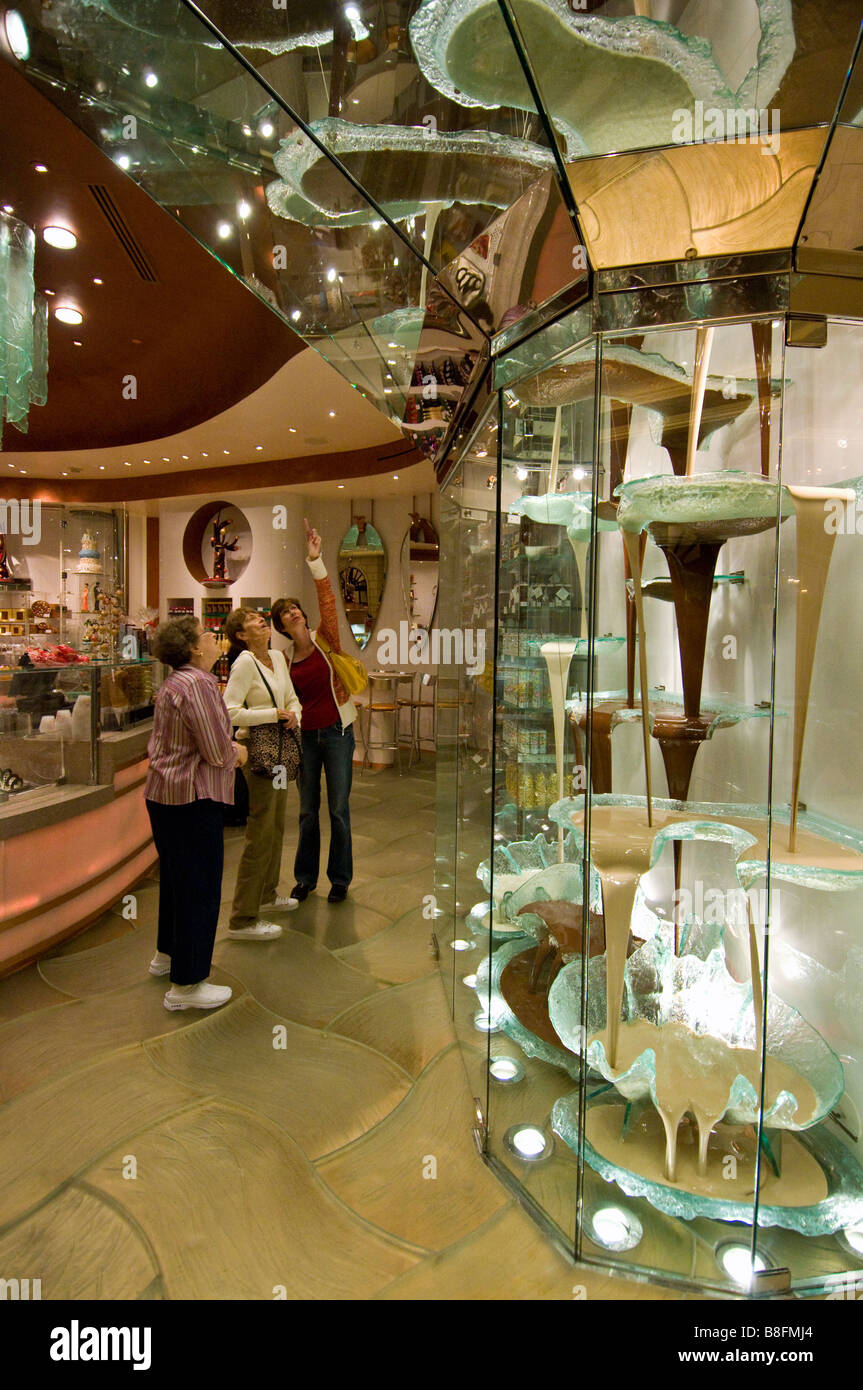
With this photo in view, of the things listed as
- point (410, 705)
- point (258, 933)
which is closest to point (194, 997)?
point (258, 933)

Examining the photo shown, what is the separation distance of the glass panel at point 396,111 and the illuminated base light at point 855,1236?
226 centimetres

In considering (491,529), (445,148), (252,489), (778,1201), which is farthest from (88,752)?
(252,489)

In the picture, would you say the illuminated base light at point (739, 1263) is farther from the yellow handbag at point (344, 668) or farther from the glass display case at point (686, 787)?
the yellow handbag at point (344, 668)

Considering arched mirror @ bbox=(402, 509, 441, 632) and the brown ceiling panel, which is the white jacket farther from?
arched mirror @ bbox=(402, 509, 441, 632)

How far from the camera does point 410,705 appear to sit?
25.9 feet

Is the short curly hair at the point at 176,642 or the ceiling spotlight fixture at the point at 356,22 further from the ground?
the ceiling spotlight fixture at the point at 356,22

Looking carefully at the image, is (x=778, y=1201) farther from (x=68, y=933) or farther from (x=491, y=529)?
(x=68, y=933)

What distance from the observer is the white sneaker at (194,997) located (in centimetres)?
255

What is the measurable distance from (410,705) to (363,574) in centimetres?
192

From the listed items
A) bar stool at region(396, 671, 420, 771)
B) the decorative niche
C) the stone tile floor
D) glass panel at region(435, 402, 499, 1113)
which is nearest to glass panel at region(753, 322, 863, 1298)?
the stone tile floor

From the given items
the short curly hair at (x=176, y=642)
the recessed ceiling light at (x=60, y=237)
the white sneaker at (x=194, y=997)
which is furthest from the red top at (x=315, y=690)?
the recessed ceiling light at (x=60, y=237)

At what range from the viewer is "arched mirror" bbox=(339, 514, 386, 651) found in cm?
860

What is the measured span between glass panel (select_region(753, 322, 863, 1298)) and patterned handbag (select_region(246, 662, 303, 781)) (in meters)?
2.23

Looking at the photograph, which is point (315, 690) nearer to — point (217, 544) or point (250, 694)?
point (250, 694)
